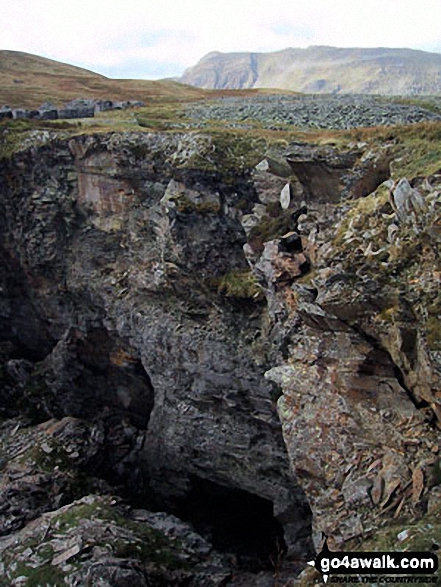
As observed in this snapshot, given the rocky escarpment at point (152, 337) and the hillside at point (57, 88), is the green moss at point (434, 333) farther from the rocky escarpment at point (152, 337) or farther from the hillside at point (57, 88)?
the hillside at point (57, 88)

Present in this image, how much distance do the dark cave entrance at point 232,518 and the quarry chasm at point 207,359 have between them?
11cm

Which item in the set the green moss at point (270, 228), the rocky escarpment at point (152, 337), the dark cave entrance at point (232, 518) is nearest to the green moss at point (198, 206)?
the rocky escarpment at point (152, 337)

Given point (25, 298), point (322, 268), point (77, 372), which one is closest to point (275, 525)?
point (77, 372)

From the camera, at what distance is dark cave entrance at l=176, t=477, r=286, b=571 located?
26.4 m

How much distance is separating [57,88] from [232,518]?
160ft

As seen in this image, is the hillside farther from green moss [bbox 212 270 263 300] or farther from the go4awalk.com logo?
the go4awalk.com logo

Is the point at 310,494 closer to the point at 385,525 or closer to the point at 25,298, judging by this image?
the point at 385,525

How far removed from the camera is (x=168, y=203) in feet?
84.2

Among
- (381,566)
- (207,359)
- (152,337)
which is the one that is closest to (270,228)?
(207,359)

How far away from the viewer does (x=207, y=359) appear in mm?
26438

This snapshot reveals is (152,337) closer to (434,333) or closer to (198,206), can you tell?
(198,206)

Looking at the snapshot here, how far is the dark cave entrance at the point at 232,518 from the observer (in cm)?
2636

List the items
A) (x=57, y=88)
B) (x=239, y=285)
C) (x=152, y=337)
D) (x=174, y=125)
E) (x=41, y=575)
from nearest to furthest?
1. (x=41, y=575)
2. (x=239, y=285)
3. (x=152, y=337)
4. (x=174, y=125)
5. (x=57, y=88)

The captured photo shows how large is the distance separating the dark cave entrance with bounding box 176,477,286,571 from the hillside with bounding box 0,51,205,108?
111 feet
